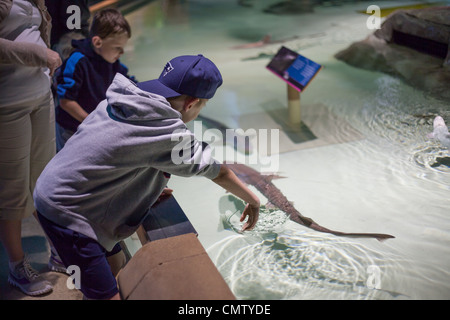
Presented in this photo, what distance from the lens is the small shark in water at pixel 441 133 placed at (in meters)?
3.84

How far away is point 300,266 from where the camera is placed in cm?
240

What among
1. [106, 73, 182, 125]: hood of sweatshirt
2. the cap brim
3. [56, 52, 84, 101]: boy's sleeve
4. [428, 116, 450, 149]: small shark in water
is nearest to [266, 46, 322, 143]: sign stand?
[428, 116, 450, 149]: small shark in water

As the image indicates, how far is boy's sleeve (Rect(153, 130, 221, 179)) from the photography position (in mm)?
1533

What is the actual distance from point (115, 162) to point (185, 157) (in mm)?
265

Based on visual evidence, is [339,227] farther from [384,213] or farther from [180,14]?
[180,14]

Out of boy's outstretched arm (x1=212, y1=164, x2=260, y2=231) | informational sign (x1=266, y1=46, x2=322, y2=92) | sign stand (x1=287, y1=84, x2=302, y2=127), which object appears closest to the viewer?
boy's outstretched arm (x1=212, y1=164, x2=260, y2=231)

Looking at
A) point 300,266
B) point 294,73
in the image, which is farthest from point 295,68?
point 300,266

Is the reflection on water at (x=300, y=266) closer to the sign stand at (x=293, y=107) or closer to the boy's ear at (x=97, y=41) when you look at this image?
the boy's ear at (x=97, y=41)

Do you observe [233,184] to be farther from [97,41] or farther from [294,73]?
[294,73]

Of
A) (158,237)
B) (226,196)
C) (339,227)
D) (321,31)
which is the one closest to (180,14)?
(321,31)

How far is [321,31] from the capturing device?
835cm

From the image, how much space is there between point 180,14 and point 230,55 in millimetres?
4143

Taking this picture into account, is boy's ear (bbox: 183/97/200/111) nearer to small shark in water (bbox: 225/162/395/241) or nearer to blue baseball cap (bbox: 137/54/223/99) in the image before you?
blue baseball cap (bbox: 137/54/223/99)

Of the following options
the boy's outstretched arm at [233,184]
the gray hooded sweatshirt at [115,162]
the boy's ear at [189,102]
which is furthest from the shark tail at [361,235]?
the boy's ear at [189,102]
